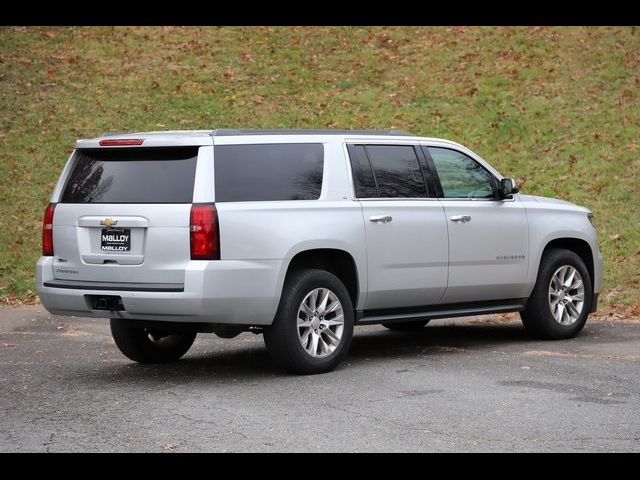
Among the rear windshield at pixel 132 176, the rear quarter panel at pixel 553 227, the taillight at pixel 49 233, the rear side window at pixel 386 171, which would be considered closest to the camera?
the rear windshield at pixel 132 176

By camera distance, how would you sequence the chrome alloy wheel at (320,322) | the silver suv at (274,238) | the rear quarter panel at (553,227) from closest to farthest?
the silver suv at (274,238) < the chrome alloy wheel at (320,322) < the rear quarter panel at (553,227)

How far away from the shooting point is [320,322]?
910 cm

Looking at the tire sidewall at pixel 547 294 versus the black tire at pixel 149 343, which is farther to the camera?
the tire sidewall at pixel 547 294

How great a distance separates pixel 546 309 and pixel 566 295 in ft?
1.27

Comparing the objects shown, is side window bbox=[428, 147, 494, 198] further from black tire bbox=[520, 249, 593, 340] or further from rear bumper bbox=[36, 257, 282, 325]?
rear bumper bbox=[36, 257, 282, 325]

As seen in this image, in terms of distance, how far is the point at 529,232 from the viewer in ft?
35.6

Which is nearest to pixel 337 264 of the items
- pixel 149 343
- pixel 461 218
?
pixel 461 218

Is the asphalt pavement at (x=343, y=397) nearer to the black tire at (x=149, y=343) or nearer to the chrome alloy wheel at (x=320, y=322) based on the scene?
the black tire at (x=149, y=343)

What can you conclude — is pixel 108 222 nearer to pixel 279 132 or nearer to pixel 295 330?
pixel 279 132

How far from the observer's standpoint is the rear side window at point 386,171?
31.5 feet

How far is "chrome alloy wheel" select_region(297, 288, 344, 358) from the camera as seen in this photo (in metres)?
9.02

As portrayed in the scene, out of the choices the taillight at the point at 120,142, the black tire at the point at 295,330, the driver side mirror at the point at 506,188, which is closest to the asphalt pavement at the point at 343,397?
the black tire at the point at 295,330

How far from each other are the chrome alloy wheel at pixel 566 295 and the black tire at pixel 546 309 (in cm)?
5

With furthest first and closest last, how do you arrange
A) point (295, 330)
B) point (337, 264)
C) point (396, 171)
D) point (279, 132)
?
1. point (396, 171)
2. point (337, 264)
3. point (279, 132)
4. point (295, 330)
